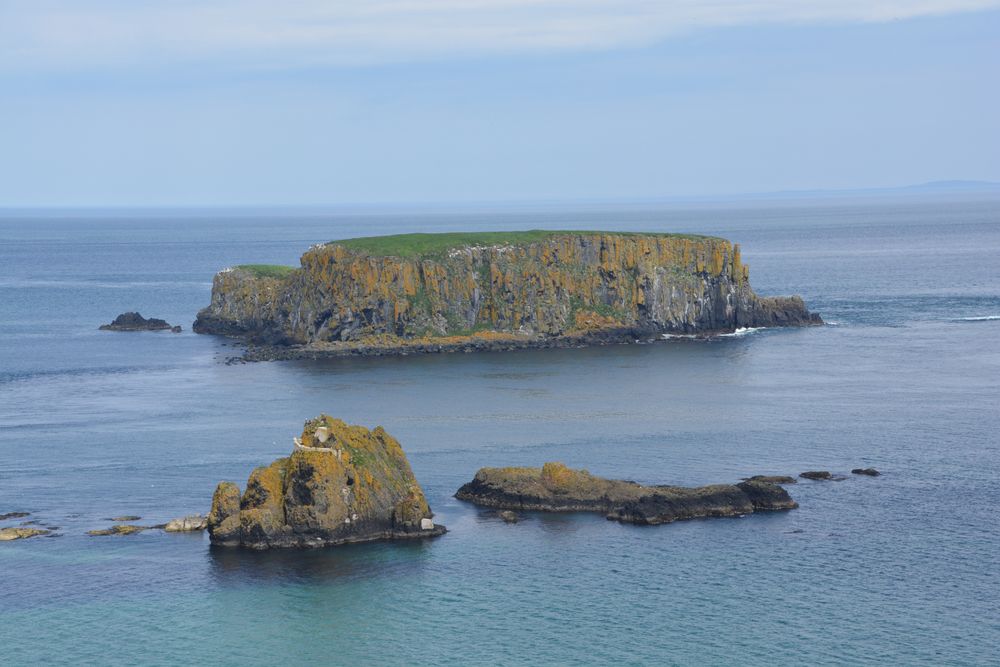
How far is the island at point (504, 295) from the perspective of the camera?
14712 cm

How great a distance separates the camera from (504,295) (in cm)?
15138

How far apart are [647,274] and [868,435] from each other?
6127cm

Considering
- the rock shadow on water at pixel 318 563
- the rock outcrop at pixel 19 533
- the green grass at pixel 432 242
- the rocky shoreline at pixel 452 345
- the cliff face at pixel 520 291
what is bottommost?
the rock shadow on water at pixel 318 563

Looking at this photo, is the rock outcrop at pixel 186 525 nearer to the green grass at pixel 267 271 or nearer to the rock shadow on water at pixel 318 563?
the rock shadow on water at pixel 318 563

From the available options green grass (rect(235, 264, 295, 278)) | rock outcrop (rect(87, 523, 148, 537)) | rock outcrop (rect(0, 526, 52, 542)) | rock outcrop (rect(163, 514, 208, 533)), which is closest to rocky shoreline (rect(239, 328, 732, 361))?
green grass (rect(235, 264, 295, 278))

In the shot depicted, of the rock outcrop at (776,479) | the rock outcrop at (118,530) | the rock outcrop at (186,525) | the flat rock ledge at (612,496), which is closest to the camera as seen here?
the rock outcrop at (118,530)

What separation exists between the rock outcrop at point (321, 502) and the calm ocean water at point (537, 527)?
136 cm

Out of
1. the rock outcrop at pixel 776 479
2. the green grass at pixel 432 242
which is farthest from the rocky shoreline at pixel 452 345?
the rock outcrop at pixel 776 479

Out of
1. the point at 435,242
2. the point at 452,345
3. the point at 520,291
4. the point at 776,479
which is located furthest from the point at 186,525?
the point at 435,242

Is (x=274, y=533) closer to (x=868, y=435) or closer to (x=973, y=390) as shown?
(x=868, y=435)

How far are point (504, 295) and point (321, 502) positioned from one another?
81.9 meters

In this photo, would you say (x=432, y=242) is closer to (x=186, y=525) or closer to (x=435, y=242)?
(x=435, y=242)

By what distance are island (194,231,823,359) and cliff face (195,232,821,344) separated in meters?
0.12

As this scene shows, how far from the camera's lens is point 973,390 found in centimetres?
11150
